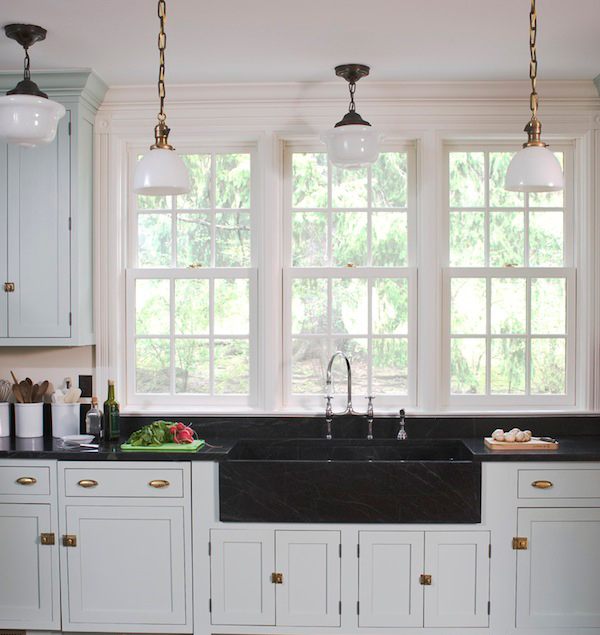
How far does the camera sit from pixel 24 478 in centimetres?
341

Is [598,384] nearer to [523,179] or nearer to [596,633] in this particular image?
[596,633]

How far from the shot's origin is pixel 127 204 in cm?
399

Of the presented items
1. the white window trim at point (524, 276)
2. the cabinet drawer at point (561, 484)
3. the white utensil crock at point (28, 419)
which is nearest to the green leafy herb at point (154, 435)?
the white utensil crock at point (28, 419)

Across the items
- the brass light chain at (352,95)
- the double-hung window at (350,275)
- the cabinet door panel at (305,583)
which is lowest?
the cabinet door panel at (305,583)

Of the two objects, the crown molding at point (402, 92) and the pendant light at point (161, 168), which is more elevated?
the crown molding at point (402, 92)

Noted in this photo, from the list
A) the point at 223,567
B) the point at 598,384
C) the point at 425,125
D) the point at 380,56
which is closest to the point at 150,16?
the point at 380,56

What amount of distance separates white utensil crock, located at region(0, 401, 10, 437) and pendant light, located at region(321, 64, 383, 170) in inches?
79.3

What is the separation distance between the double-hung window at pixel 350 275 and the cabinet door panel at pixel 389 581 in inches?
32.2

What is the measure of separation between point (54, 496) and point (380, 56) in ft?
8.04

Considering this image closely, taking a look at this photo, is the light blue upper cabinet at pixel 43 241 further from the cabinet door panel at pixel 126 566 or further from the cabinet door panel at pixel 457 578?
the cabinet door panel at pixel 457 578

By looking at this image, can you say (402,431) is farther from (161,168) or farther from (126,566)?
(161,168)

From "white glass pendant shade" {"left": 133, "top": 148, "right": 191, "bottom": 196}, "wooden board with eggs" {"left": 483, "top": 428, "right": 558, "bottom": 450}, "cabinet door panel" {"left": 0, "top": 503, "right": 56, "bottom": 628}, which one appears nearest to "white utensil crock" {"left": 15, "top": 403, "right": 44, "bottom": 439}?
"cabinet door panel" {"left": 0, "top": 503, "right": 56, "bottom": 628}

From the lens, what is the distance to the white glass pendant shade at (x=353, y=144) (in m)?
3.37

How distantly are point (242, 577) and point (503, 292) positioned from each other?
1922 mm
